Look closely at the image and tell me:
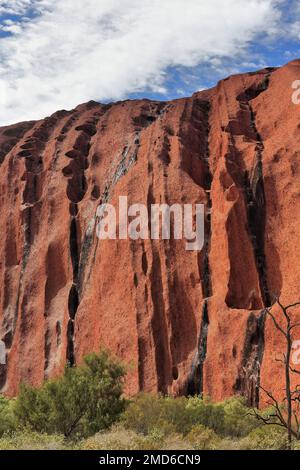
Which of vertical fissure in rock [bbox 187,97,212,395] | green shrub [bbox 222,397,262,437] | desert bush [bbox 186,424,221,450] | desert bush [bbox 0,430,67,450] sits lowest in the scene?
green shrub [bbox 222,397,262,437]

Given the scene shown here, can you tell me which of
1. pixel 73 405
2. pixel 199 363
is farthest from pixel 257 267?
pixel 73 405

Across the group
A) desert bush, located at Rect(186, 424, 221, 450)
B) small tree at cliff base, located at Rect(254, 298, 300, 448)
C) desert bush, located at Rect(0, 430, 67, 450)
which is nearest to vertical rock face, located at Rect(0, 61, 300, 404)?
small tree at cliff base, located at Rect(254, 298, 300, 448)

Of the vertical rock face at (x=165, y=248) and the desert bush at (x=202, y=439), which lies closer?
the desert bush at (x=202, y=439)

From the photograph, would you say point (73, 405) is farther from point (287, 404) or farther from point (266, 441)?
point (287, 404)

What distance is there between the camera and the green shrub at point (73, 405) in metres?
20.4

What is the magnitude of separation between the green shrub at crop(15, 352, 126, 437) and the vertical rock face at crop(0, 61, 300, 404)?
10289 mm

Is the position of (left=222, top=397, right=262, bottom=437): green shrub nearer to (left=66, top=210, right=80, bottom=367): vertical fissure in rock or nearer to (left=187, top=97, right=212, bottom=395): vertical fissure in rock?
(left=187, top=97, right=212, bottom=395): vertical fissure in rock

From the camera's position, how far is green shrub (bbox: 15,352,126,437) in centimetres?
2041

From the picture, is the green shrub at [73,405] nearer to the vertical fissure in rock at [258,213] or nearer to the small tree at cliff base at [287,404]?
the small tree at cliff base at [287,404]

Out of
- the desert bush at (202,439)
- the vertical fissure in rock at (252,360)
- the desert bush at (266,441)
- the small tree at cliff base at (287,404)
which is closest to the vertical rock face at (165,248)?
the vertical fissure in rock at (252,360)

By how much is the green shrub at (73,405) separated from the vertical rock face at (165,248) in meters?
10.3

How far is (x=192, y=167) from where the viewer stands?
4206 centimetres

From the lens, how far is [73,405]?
20641 millimetres

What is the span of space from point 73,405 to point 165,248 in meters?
17.4
